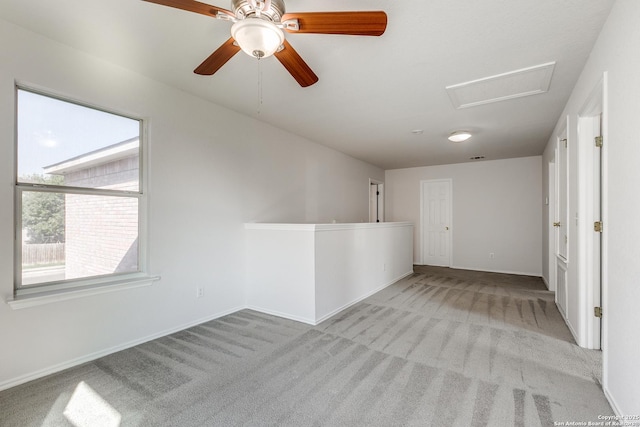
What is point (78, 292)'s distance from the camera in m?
2.20

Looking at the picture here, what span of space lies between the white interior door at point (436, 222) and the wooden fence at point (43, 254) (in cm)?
661

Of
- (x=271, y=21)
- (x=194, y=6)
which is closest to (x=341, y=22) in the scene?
(x=271, y=21)

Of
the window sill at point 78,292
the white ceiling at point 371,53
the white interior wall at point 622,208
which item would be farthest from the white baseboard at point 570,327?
the window sill at point 78,292

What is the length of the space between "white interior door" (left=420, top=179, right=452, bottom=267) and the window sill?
5.96m

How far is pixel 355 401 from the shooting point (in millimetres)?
1738

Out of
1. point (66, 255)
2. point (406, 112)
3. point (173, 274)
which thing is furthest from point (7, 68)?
point (406, 112)

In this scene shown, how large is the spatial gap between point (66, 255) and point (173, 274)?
0.85m

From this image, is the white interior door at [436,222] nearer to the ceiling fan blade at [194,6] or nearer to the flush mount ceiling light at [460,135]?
the flush mount ceiling light at [460,135]

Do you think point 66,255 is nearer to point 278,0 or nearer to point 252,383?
point 252,383

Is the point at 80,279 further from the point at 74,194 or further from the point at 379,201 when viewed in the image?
the point at 379,201

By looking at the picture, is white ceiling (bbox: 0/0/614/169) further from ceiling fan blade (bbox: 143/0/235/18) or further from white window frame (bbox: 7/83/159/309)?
white window frame (bbox: 7/83/159/309)

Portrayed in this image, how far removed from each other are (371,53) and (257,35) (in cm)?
114

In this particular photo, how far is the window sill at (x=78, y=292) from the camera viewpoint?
76.8 inches

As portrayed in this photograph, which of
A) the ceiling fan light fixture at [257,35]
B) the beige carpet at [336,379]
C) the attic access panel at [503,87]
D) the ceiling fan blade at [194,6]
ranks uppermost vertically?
the attic access panel at [503,87]
